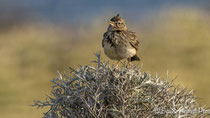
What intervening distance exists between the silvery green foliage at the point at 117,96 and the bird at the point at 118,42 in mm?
1852

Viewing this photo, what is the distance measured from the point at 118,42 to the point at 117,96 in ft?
7.88

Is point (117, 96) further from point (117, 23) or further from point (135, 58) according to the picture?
point (135, 58)

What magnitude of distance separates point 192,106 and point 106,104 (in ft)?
3.14

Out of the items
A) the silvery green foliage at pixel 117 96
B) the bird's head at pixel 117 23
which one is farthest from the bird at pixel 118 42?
the silvery green foliage at pixel 117 96

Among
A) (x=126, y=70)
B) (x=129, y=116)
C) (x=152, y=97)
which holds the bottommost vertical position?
(x=129, y=116)

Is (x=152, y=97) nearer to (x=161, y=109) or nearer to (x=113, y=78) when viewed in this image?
(x=161, y=109)

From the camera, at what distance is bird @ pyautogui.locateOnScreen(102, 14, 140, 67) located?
18.6 feet

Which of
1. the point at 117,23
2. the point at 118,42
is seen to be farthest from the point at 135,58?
the point at 117,23

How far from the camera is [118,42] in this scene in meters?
5.82

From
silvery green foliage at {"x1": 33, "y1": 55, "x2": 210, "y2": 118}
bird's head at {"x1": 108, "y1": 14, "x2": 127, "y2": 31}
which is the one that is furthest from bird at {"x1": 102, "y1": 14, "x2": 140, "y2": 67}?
silvery green foliage at {"x1": 33, "y1": 55, "x2": 210, "y2": 118}

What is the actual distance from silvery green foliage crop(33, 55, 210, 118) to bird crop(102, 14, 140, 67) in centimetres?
185

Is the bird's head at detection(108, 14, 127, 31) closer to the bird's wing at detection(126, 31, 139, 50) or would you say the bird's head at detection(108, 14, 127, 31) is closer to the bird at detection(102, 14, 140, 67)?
the bird at detection(102, 14, 140, 67)

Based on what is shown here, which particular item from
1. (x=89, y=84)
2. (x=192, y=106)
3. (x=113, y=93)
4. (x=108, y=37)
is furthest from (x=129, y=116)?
(x=108, y=37)

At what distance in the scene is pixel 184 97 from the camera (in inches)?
149
